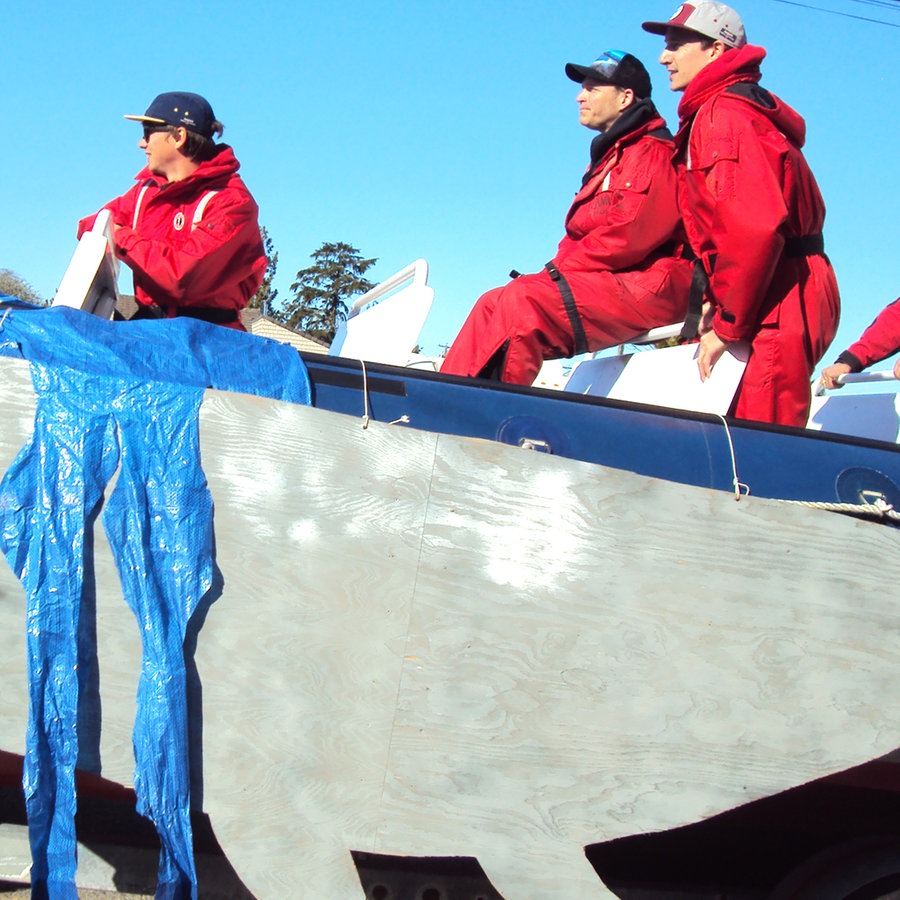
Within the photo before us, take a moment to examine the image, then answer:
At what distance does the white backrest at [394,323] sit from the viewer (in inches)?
120

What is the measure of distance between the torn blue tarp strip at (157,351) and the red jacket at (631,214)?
1.26 meters

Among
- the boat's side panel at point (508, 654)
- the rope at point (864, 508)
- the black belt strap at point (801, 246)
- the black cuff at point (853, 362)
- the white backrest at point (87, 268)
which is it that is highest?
the black belt strap at point (801, 246)

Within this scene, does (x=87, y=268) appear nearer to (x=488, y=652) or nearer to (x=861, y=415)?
(x=488, y=652)

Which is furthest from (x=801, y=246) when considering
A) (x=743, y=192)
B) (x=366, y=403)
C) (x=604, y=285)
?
(x=366, y=403)

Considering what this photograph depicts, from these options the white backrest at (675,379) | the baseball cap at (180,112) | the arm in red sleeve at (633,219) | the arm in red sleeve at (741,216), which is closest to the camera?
the arm in red sleeve at (741,216)

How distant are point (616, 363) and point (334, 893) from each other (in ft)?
6.38

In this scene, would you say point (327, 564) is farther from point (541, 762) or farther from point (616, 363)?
point (616, 363)

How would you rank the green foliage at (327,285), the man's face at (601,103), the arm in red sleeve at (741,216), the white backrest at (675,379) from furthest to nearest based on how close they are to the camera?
the green foliage at (327,285) < the man's face at (601,103) < the white backrest at (675,379) < the arm in red sleeve at (741,216)

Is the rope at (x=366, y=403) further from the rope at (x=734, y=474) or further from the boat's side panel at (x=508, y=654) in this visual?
the rope at (x=734, y=474)

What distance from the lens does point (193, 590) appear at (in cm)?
199

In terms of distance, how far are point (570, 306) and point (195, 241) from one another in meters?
1.23

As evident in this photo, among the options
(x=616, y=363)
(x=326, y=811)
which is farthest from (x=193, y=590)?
(x=616, y=363)

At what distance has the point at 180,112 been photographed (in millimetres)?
3195

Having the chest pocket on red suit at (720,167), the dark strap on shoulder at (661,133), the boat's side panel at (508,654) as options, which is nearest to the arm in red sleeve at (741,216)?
the chest pocket on red suit at (720,167)
